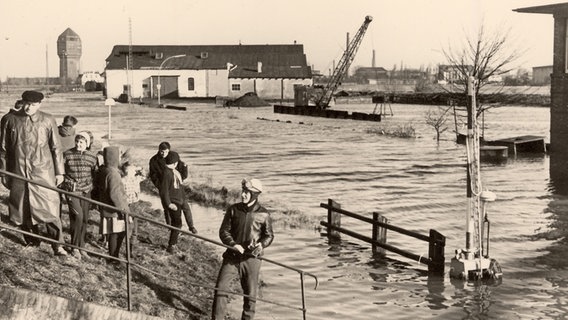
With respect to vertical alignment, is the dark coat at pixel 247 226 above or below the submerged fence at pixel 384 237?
above

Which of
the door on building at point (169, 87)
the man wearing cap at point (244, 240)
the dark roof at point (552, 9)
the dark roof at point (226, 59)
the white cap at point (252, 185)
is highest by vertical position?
the dark roof at point (226, 59)

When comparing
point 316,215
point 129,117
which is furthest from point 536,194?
point 129,117

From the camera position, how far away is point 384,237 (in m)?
15.6

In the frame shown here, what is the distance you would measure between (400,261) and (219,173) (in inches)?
569

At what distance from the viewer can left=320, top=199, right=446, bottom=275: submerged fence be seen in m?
13.6

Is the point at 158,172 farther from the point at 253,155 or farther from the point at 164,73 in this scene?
the point at 164,73

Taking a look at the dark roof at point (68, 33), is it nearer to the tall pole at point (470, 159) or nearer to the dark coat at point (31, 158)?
the tall pole at point (470, 159)

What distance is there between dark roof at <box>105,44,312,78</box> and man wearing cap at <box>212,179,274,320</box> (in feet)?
305

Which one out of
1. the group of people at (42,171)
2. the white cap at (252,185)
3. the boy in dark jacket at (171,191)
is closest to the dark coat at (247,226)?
the white cap at (252,185)

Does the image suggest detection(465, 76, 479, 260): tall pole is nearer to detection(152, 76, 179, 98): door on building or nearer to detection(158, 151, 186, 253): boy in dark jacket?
detection(158, 151, 186, 253): boy in dark jacket

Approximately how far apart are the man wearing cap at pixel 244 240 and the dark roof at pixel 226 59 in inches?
3657

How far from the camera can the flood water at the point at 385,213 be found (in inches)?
474

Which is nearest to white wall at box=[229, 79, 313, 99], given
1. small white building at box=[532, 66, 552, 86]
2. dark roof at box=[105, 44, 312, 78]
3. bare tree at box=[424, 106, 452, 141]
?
dark roof at box=[105, 44, 312, 78]

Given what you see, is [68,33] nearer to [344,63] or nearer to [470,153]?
[344,63]
